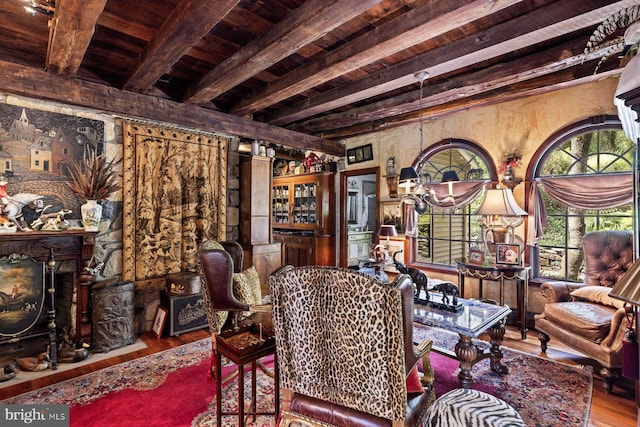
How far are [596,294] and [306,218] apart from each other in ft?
15.0

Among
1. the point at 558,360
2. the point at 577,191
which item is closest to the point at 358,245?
the point at 577,191

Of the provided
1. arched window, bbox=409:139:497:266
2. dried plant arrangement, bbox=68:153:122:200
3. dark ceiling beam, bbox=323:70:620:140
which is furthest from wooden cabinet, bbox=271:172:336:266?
dried plant arrangement, bbox=68:153:122:200

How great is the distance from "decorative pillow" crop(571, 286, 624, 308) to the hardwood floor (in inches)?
23.5

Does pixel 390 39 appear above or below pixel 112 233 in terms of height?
above

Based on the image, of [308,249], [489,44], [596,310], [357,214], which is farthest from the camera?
[357,214]

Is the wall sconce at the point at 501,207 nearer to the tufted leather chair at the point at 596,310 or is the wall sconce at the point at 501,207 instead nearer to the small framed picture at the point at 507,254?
the small framed picture at the point at 507,254

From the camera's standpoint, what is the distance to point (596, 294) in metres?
3.04

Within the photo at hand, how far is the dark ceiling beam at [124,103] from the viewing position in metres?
2.65

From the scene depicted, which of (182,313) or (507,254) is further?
(507,254)

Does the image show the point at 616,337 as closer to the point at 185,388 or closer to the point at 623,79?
the point at 623,79

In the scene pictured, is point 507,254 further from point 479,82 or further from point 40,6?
point 40,6

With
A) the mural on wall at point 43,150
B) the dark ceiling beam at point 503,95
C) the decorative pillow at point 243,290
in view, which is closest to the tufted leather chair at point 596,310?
the dark ceiling beam at point 503,95

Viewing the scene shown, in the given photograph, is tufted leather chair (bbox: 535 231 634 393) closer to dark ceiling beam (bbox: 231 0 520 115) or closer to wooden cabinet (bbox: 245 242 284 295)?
dark ceiling beam (bbox: 231 0 520 115)

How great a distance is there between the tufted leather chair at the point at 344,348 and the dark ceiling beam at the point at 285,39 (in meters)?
1.60
